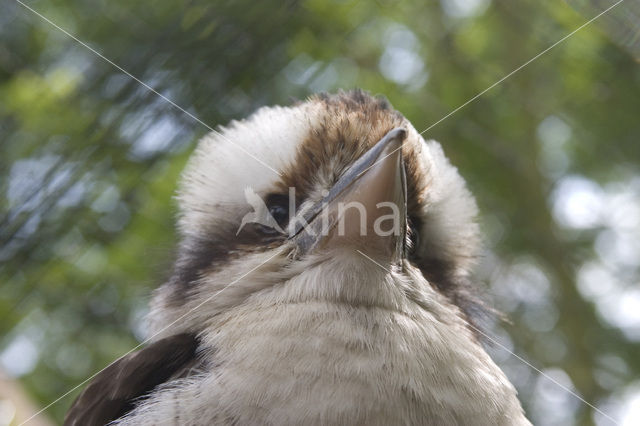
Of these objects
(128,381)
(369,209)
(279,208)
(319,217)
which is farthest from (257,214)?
(128,381)

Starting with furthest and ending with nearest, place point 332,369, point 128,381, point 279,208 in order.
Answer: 1. point 279,208
2. point 128,381
3. point 332,369

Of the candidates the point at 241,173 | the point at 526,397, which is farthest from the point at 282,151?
the point at 526,397

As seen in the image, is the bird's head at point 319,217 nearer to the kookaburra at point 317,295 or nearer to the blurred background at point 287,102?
the kookaburra at point 317,295

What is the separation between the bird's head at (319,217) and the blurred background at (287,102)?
0.19m

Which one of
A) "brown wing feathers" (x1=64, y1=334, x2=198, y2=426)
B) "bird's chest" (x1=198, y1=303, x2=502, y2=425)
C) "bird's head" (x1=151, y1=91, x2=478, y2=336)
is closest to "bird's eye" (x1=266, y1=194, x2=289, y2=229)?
"bird's head" (x1=151, y1=91, x2=478, y2=336)

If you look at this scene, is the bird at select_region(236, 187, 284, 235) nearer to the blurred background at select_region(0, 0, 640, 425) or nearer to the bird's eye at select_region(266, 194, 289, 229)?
the bird's eye at select_region(266, 194, 289, 229)

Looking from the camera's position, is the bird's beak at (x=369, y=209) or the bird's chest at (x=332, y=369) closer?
the bird's chest at (x=332, y=369)

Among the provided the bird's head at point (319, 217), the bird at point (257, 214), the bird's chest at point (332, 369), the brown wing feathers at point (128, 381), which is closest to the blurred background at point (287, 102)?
the bird's head at point (319, 217)

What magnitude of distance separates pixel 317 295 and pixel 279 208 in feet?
0.91

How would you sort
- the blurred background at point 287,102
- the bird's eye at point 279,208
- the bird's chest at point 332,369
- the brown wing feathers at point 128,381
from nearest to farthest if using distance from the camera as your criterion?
1. the bird's chest at point 332,369
2. the brown wing feathers at point 128,381
3. the bird's eye at point 279,208
4. the blurred background at point 287,102

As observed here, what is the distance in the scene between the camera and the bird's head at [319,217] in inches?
56.7

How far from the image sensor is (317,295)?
56.6 inches

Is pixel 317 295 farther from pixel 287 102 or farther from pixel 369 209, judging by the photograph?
pixel 287 102

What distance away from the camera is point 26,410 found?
1.78m
